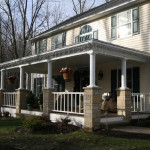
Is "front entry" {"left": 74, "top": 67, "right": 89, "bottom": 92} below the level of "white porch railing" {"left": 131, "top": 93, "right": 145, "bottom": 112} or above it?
above

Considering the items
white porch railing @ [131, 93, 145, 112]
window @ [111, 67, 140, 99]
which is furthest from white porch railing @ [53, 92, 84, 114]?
white porch railing @ [131, 93, 145, 112]

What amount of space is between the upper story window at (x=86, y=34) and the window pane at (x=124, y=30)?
1.81 meters

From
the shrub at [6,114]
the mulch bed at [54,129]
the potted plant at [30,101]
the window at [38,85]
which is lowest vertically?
the shrub at [6,114]

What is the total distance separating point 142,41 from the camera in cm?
1148

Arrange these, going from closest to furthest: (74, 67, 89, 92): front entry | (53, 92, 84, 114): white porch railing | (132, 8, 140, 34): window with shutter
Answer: (53, 92, 84, 114): white porch railing < (132, 8, 140, 34): window with shutter < (74, 67, 89, 92): front entry

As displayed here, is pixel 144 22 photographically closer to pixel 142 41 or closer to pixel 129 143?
pixel 142 41

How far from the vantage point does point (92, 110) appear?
8.27 m

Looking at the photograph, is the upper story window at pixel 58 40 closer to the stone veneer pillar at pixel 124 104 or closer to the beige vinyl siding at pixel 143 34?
the beige vinyl siding at pixel 143 34

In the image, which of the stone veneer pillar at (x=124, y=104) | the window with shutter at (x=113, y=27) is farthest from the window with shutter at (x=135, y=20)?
the stone veneer pillar at (x=124, y=104)

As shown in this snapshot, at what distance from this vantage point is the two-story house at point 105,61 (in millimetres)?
8781

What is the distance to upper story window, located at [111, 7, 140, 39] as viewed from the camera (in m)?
11.9

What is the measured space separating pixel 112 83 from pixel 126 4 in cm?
406

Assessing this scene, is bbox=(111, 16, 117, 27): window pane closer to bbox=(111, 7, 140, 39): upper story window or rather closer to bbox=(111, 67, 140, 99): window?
bbox=(111, 7, 140, 39): upper story window

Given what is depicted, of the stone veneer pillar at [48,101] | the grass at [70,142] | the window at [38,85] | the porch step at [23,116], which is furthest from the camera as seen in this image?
the window at [38,85]
